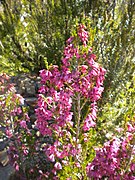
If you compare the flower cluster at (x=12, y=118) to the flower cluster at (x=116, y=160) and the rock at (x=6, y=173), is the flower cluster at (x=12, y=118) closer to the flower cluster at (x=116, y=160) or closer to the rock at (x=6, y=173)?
the rock at (x=6, y=173)

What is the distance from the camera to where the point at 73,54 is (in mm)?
2400

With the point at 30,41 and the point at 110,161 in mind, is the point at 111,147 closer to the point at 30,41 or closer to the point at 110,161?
the point at 110,161

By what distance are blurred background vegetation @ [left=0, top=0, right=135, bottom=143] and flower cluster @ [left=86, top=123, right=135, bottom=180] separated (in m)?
1.15

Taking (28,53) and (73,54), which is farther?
(28,53)

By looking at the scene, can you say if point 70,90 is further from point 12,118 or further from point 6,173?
point 6,173

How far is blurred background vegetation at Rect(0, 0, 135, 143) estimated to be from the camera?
3.71m

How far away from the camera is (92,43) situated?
379cm

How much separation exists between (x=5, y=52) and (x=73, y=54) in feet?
9.23

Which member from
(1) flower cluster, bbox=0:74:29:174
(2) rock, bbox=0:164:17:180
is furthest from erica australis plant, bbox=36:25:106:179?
(2) rock, bbox=0:164:17:180

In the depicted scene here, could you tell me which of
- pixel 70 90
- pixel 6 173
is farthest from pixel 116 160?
pixel 6 173

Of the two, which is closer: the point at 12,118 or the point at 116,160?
the point at 116,160

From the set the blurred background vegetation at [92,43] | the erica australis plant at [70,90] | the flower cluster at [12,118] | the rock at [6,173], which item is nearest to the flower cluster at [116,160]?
the erica australis plant at [70,90]

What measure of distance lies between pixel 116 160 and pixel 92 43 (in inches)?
73.7

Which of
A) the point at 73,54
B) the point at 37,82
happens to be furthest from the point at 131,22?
the point at 37,82
